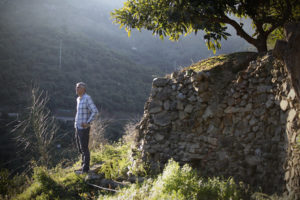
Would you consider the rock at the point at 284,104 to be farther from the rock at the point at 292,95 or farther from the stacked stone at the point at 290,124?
the rock at the point at 292,95

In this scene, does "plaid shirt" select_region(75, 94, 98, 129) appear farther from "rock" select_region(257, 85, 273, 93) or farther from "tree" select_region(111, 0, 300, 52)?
"rock" select_region(257, 85, 273, 93)

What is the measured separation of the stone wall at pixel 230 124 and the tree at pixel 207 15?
0.93 meters

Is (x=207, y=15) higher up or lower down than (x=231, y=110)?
higher up

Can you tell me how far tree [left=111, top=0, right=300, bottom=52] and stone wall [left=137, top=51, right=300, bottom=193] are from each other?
0.93m

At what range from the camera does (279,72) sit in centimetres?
404

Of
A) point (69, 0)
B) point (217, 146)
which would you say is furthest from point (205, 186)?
point (69, 0)

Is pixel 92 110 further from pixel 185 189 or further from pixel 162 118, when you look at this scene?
pixel 185 189

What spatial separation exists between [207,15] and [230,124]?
235 centimetres

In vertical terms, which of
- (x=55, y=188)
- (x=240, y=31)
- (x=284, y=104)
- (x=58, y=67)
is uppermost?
(x=58, y=67)

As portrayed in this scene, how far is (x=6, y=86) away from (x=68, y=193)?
27954mm

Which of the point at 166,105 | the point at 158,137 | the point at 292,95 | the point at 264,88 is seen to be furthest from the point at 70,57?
the point at 292,95

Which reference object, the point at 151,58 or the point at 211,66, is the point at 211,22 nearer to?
the point at 211,66

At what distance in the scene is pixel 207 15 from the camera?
521 centimetres

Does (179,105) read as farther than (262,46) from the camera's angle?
No
